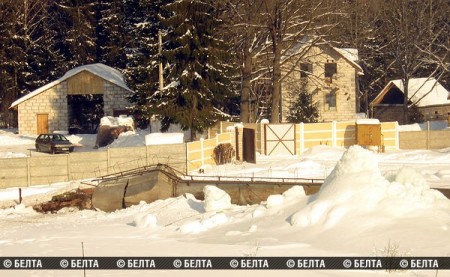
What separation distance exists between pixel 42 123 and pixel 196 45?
24061 millimetres

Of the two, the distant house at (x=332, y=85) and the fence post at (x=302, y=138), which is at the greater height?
the distant house at (x=332, y=85)

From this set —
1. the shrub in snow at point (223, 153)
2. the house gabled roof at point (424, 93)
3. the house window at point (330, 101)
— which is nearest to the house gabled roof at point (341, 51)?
the house window at point (330, 101)

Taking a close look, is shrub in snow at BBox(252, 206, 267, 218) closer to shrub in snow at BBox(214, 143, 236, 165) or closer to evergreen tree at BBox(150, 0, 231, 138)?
shrub in snow at BBox(214, 143, 236, 165)

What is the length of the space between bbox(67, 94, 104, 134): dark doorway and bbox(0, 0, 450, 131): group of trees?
19.6ft

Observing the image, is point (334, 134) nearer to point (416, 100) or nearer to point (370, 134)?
point (370, 134)

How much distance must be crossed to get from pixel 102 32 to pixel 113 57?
3.69 meters

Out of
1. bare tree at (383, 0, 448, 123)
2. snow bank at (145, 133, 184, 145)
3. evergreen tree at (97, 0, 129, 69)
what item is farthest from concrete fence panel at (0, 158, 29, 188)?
bare tree at (383, 0, 448, 123)

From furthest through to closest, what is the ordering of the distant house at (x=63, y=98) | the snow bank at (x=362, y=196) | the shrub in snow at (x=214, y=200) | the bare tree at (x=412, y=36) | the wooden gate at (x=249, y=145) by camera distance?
the bare tree at (x=412, y=36)
the distant house at (x=63, y=98)
the wooden gate at (x=249, y=145)
the shrub in snow at (x=214, y=200)
the snow bank at (x=362, y=196)

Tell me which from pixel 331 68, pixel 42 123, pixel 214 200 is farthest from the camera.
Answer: pixel 331 68

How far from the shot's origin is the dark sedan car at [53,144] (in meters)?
46.0

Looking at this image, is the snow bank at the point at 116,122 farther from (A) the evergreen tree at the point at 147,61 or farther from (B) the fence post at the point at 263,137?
(B) the fence post at the point at 263,137

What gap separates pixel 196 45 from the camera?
3969cm

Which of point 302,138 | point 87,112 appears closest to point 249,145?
point 302,138

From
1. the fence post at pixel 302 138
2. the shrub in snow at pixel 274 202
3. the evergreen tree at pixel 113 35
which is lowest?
the shrub in snow at pixel 274 202
